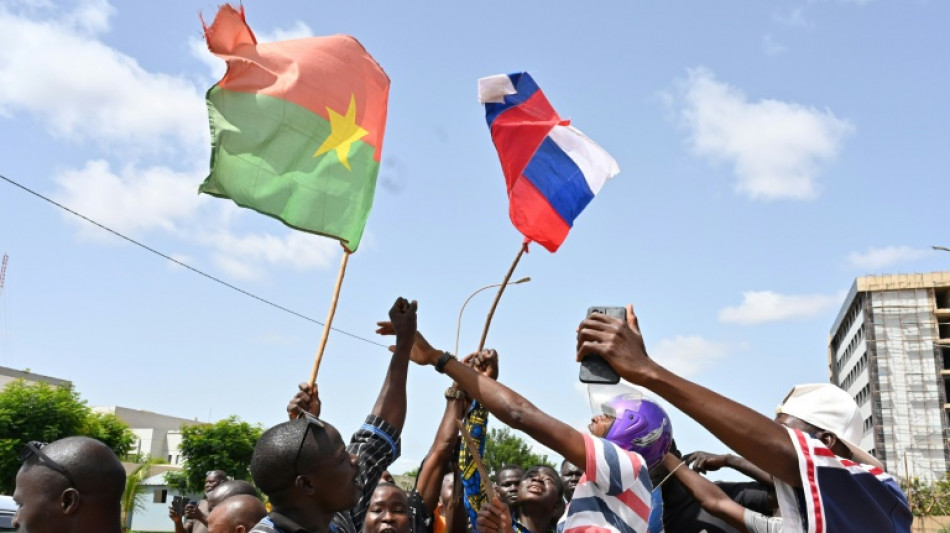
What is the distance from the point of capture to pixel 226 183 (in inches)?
212

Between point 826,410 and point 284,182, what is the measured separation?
3.52 m

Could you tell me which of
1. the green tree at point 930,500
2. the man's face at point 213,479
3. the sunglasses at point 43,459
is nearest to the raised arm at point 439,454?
the sunglasses at point 43,459

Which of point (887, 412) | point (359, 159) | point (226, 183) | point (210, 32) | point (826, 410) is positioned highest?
point (887, 412)

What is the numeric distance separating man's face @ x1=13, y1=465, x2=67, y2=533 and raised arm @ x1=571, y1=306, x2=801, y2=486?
1.73 m

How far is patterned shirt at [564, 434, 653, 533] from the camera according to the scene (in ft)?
10.8

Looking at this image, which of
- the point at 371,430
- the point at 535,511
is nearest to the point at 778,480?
the point at 371,430

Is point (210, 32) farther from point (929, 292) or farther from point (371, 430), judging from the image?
point (929, 292)

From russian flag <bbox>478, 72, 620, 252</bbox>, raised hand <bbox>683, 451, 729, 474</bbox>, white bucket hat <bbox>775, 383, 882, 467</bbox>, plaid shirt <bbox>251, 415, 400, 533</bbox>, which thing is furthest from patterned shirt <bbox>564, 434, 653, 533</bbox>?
russian flag <bbox>478, 72, 620, 252</bbox>

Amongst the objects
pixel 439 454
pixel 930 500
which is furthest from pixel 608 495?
pixel 930 500

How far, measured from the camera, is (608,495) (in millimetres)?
3342

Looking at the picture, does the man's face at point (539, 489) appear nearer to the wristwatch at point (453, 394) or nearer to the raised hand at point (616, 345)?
the wristwatch at point (453, 394)

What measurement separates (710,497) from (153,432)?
73.8m

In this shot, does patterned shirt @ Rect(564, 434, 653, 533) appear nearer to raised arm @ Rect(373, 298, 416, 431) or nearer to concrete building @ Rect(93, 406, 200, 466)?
raised arm @ Rect(373, 298, 416, 431)

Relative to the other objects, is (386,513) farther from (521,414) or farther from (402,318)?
(521,414)
